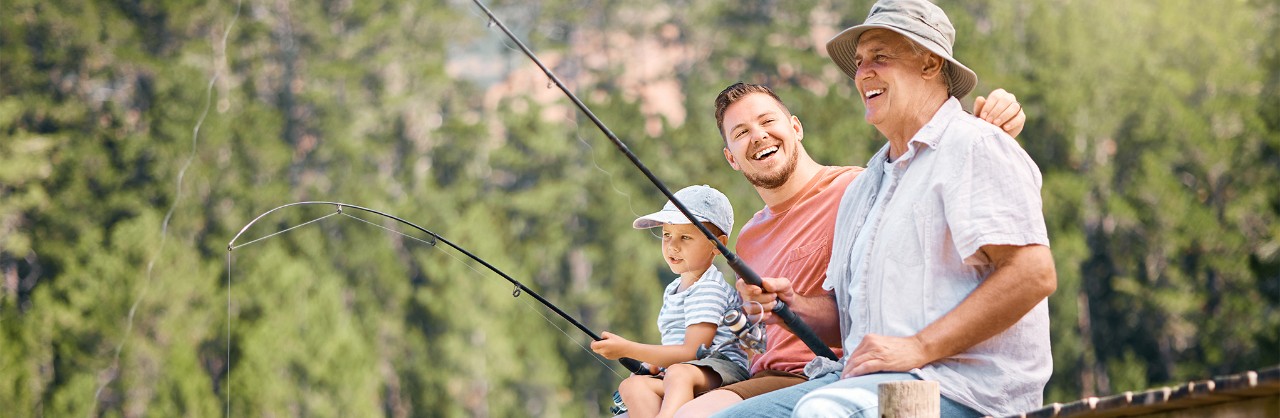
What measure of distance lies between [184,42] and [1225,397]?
847 inches

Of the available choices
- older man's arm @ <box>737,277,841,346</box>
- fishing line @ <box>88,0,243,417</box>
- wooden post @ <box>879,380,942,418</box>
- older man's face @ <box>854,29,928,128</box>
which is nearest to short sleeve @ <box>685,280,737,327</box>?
older man's arm @ <box>737,277,841,346</box>

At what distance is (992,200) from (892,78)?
36 cm

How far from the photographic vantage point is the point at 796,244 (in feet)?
10.9

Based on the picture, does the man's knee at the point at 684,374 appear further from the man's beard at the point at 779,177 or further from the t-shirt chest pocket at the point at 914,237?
the t-shirt chest pocket at the point at 914,237

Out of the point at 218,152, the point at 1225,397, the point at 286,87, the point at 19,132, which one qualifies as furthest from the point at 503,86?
the point at 1225,397

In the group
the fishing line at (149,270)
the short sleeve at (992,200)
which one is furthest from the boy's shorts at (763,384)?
the fishing line at (149,270)

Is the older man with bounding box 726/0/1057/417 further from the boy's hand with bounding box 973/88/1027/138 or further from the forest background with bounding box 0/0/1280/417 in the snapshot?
the forest background with bounding box 0/0/1280/417

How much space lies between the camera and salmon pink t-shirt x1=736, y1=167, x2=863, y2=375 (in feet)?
10.7

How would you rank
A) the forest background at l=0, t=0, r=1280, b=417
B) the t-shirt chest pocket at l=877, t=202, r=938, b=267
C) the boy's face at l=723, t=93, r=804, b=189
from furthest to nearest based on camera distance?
the forest background at l=0, t=0, r=1280, b=417, the boy's face at l=723, t=93, r=804, b=189, the t-shirt chest pocket at l=877, t=202, r=938, b=267

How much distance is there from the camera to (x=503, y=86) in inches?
984

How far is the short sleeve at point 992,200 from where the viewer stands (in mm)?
2580

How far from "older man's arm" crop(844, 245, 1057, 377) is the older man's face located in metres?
0.36

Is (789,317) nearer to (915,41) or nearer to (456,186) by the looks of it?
(915,41)

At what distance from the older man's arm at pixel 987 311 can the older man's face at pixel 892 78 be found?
1.19ft
